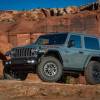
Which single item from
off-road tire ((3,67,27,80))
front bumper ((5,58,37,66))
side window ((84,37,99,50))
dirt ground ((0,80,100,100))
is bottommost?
dirt ground ((0,80,100,100))

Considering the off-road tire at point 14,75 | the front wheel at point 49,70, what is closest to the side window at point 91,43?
the front wheel at point 49,70

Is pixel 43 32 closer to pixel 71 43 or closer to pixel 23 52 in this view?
pixel 71 43

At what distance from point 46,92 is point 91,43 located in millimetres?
4910

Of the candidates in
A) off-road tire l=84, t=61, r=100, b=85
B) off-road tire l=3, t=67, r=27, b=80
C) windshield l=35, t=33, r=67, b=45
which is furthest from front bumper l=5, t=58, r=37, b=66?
off-road tire l=84, t=61, r=100, b=85

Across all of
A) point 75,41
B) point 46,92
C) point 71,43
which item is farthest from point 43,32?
point 46,92

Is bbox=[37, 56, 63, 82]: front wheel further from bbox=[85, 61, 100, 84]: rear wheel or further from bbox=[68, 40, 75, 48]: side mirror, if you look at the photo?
bbox=[85, 61, 100, 84]: rear wheel

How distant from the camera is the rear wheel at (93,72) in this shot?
53.8 feet

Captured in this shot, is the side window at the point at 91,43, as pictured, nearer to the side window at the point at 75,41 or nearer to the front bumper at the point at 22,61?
the side window at the point at 75,41

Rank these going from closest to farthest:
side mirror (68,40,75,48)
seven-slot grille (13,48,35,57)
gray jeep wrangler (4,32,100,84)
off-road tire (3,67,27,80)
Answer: gray jeep wrangler (4,32,100,84) < seven-slot grille (13,48,35,57) < side mirror (68,40,75,48) < off-road tire (3,67,27,80)

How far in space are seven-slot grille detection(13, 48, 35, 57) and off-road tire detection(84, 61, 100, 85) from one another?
91.7 inches

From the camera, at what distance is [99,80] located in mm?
16609

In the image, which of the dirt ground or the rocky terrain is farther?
the rocky terrain

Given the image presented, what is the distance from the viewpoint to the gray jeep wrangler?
15352 mm

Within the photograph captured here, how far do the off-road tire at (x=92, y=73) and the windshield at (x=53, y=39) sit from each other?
1405 mm
